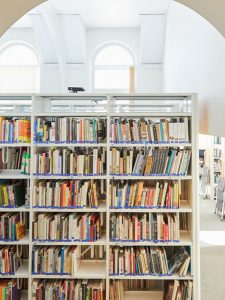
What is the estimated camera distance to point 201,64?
13.7 feet

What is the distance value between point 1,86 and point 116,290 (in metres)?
6.70

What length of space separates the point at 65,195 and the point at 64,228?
360mm

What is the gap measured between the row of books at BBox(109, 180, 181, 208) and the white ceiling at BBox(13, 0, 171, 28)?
195 inches

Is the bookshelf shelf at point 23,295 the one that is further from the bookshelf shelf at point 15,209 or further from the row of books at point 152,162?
the row of books at point 152,162

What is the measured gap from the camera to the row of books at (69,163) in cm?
346

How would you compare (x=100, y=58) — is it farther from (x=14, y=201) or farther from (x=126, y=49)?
(x=14, y=201)

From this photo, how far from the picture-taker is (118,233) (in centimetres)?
347

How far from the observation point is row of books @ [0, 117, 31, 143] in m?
3.48

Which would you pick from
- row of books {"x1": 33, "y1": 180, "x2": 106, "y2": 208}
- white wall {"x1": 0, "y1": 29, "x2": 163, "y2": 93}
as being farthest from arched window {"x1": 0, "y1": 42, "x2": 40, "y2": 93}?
row of books {"x1": 33, "y1": 180, "x2": 106, "y2": 208}

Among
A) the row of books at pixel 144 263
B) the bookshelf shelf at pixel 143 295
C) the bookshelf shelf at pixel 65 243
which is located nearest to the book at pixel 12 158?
the bookshelf shelf at pixel 65 243

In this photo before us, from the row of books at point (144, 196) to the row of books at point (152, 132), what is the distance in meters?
0.48

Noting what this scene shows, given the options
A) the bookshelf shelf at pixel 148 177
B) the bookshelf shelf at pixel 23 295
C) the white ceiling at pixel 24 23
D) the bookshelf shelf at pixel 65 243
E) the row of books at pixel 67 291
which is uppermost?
the white ceiling at pixel 24 23

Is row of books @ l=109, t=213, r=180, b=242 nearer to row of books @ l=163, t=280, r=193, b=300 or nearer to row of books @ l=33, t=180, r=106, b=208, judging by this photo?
row of books @ l=33, t=180, r=106, b=208

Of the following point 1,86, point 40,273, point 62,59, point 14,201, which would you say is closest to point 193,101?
point 14,201
